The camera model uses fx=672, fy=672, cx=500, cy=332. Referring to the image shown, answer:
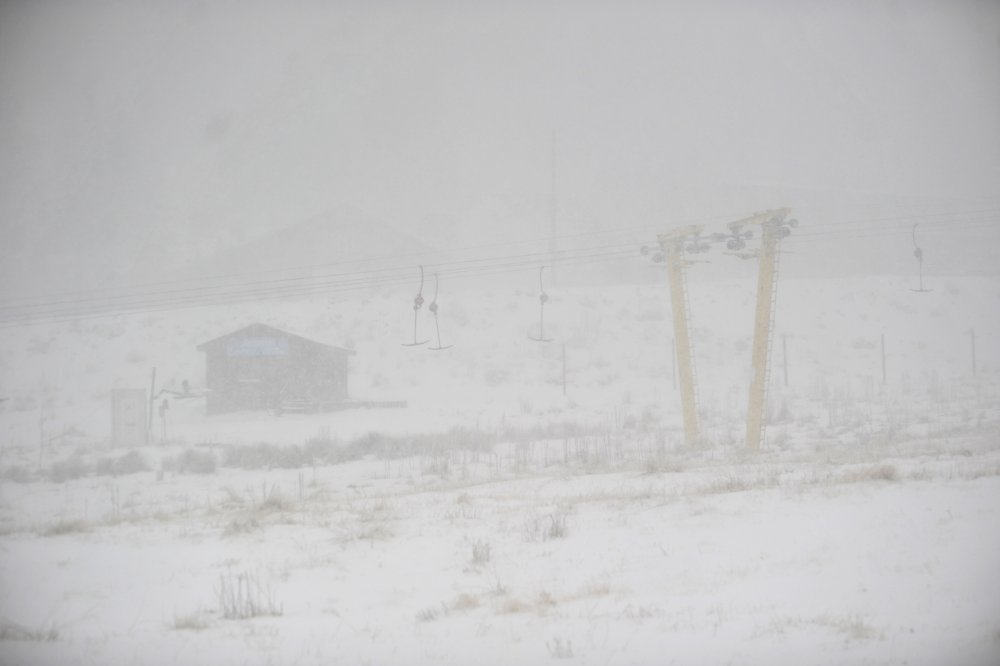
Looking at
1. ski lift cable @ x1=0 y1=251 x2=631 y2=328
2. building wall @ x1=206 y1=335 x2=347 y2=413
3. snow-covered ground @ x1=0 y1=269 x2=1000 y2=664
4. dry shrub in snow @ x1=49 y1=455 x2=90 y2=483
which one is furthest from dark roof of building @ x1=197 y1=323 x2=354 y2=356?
ski lift cable @ x1=0 y1=251 x2=631 y2=328

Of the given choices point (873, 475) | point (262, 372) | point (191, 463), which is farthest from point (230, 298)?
point (873, 475)

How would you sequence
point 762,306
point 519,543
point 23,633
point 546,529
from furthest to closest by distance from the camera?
point 762,306
point 546,529
point 519,543
point 23,633

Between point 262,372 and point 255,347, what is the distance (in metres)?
1.18

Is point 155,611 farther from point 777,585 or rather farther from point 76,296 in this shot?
point 76,296

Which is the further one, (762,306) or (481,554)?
(762,306)

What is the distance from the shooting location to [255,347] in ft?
100

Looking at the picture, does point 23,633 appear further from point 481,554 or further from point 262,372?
point 262,372

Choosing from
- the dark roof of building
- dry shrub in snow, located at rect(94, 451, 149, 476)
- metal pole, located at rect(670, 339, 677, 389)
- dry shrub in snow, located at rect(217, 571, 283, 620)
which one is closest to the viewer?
dry shrub in snow, located at rect(217, 571, 283, 620)

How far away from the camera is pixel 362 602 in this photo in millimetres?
6074

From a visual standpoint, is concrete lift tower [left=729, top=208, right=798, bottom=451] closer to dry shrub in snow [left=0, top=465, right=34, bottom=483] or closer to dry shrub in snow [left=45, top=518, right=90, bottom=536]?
dry shrub in snow [left=45, top=518, right=90, bottom=536]

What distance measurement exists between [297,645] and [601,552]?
335 centimetres

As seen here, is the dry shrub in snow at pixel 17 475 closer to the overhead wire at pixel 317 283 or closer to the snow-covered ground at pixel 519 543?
the snow-covered ground at pixel 519 543

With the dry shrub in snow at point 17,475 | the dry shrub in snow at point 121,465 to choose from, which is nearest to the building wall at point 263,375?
the dry shrub in snow at point 121,465

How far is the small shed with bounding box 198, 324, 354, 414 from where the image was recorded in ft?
99.7
